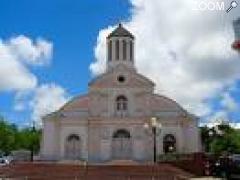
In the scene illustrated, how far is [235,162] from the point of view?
37750mm

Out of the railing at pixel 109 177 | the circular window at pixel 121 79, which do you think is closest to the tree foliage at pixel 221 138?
the circular window at pixel 121 79

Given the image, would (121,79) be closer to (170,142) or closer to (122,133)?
(122,133)

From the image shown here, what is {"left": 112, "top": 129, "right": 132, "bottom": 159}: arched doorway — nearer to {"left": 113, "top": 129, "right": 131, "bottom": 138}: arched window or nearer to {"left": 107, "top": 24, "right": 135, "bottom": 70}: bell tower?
{"left": 113, "top": 129, "right": 131, "bottom": 138}: arched window

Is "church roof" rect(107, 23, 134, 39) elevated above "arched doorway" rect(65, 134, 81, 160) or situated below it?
above

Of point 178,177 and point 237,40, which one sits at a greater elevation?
point 237,40

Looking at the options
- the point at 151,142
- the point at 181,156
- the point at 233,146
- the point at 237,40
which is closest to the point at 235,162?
the point at 181,156

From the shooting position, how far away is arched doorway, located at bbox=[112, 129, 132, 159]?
246ft

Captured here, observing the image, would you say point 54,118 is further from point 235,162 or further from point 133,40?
point 235,162

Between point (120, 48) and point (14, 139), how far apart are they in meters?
39.3

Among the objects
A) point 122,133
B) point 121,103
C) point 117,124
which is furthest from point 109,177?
point 121,103

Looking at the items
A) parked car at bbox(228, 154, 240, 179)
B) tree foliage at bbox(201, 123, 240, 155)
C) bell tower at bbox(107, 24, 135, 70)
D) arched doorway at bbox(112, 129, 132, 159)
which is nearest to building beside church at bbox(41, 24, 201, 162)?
arched doorway at bbox(112, 129, 132, 159)

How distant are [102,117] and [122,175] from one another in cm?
3575

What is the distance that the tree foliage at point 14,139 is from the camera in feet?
342

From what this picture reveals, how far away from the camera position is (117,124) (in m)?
75.6
